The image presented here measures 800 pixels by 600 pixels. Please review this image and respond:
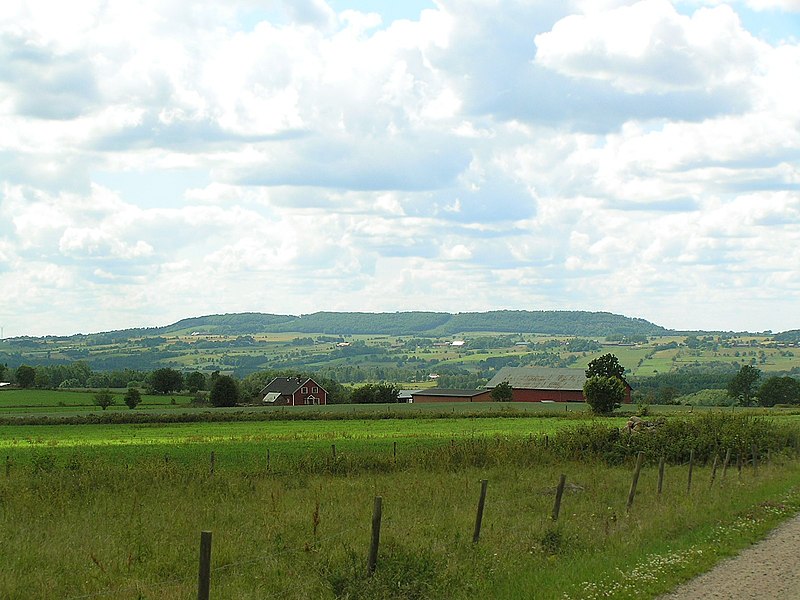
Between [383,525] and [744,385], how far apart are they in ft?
452

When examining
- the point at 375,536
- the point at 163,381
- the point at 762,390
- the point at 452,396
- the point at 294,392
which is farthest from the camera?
the point at 452,396

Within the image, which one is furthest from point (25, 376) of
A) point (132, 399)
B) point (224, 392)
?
point (132, 399)

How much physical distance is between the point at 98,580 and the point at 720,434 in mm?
30599

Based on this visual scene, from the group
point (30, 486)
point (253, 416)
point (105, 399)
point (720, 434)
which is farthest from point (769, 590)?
point (105, 399)

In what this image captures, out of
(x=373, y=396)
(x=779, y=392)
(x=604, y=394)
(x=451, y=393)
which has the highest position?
(x=604, y=394)

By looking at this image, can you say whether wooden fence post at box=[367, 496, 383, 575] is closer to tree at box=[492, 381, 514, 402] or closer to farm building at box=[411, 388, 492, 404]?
tree at box=[492, 381, 514, 402]

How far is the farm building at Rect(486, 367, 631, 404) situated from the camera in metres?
143

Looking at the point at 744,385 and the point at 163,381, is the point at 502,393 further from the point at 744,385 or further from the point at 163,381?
the point at 163,381

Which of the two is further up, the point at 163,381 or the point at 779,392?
the point at 163,381

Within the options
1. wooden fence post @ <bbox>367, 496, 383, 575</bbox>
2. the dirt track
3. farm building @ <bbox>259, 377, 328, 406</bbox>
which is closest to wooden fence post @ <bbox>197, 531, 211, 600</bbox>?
Answer: wooden fence post @ <bbox>367, 496, 383, 575</bbox>

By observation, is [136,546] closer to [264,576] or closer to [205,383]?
[264,576]

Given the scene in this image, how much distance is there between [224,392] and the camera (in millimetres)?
121688

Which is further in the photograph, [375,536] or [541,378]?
[541,378]

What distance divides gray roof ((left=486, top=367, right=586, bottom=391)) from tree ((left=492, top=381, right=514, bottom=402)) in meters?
7.20
